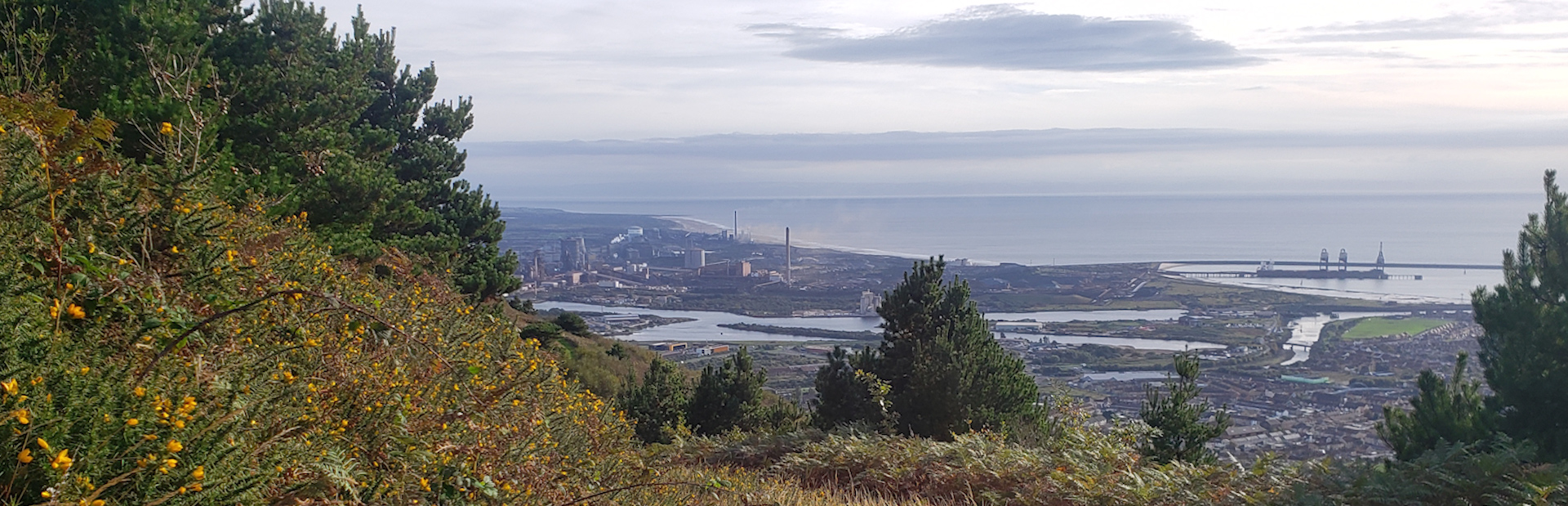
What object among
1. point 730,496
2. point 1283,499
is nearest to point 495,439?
point 730,496

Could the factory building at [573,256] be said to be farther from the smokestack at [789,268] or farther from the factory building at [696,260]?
the smokestack at [789,268]

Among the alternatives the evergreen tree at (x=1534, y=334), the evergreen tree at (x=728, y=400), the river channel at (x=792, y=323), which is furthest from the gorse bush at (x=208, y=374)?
the river channel at (x=792, y=323)

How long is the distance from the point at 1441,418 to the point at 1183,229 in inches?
4521

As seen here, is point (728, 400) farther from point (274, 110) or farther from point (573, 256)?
point (573, 256)

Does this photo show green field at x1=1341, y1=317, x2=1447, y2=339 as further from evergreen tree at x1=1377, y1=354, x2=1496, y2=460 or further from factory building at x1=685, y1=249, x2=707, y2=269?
factory building at x1=685, y1=249, x2=707, y2=269

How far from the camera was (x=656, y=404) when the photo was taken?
17203 mm

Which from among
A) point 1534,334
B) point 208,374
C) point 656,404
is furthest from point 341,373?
point 656,404

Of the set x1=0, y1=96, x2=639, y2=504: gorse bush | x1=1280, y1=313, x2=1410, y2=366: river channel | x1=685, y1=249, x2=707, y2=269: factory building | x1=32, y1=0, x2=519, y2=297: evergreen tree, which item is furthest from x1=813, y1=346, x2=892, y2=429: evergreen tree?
x1=685, y1=249, x2=707, y2=269: factory building

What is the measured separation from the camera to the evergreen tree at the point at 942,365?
44.2ft

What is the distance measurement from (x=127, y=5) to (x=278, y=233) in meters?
4.47

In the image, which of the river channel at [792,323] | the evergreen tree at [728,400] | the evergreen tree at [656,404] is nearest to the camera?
the evergreen tree at [728,400]

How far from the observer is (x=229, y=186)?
8.03 meters

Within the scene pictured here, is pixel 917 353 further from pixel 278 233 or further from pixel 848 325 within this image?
pixel 848 325

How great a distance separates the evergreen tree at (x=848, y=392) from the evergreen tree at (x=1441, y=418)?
635 cm
